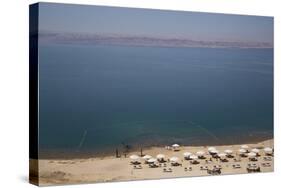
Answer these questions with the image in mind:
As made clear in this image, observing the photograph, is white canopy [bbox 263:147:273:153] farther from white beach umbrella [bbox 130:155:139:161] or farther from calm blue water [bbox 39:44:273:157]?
white beach umbrella [bbox 130:155:139:161]

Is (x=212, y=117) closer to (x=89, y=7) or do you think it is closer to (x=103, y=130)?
(x=103, y=130)

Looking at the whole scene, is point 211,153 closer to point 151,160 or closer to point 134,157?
point 151,160

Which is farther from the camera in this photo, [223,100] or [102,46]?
[223,100]

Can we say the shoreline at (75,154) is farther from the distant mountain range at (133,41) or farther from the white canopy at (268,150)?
the white canopy at (268,150)

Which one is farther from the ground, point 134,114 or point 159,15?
point 159,15

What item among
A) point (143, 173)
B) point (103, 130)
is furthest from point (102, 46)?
point (143, 173)

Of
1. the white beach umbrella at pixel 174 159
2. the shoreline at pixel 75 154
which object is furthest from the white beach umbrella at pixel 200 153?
the shoreline at pixel 75 154
